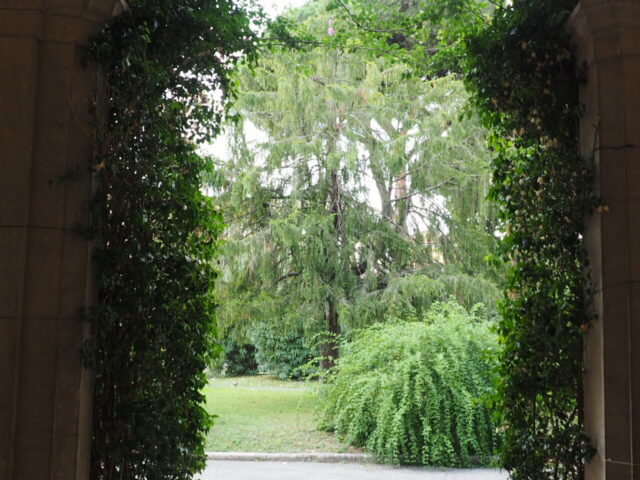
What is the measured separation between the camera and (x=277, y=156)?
9.49 metres

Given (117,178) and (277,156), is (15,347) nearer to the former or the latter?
(117,178)

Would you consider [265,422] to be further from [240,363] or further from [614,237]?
Answer: [240,363]

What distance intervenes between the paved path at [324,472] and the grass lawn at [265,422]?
1.56 ft

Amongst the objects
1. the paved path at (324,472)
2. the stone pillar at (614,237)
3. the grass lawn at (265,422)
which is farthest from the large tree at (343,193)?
the stone pillar at (614,237)

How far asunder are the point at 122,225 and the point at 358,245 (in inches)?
281

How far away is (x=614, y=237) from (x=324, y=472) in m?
3.99

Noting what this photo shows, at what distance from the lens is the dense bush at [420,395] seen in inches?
244

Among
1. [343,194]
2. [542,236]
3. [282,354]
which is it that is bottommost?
[282,354]

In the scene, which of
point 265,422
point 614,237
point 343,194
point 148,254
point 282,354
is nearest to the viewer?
point 614,237

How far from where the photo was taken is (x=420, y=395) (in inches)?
246

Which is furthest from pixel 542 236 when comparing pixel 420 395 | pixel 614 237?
pixel 420 395

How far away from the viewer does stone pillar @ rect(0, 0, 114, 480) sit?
2.69 m

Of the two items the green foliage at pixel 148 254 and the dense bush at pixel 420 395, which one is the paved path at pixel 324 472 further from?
the green foliage at pixel 148 254

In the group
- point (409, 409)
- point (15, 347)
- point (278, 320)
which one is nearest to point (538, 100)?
point (15, 347)
